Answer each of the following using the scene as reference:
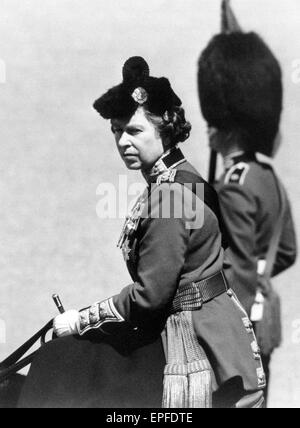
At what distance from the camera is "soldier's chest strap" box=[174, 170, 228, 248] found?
2.76 meters

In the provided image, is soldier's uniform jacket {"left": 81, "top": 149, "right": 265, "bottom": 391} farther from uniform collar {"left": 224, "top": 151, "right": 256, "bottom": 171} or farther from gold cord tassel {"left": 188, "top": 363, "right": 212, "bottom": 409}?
uniform collar {"left": 224, "top": 151, "right": 256, "bottom": 171}

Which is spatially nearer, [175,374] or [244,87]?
[175,374]

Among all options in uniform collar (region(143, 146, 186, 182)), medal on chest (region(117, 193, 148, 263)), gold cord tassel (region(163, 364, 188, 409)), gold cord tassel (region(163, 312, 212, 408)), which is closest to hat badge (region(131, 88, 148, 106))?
uniform collar (region(143, 146, 186, 182))

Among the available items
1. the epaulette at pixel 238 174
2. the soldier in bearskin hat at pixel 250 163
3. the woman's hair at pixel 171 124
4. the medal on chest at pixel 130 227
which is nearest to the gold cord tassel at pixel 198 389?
the soldier in bearskin hat at pixel 250 163

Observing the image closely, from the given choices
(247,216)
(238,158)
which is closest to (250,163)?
(238,158)

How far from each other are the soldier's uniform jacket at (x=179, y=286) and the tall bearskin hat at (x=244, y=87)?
26 centimetres

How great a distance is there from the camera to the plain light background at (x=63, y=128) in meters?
3.08

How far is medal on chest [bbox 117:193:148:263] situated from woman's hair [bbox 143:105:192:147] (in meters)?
0.21

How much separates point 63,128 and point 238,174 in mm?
739

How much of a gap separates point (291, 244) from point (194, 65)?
2.33ft

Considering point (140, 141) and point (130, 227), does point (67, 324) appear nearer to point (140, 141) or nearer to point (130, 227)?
point (130, 227)

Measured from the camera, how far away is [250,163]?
2.89m
